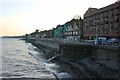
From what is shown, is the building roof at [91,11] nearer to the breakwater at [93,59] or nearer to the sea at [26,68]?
the sea at [26,68]

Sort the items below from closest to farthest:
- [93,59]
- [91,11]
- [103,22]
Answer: [93,59] → [103,22] → [91,11]

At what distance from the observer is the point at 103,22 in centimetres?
7500

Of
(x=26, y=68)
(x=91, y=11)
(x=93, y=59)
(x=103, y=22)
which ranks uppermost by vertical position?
(x=91, y=11)

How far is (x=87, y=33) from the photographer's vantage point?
92.2 m

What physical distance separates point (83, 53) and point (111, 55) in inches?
419

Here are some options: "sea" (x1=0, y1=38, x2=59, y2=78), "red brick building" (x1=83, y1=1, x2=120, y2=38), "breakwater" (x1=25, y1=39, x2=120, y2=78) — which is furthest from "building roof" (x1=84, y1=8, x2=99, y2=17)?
"breakwater" (x1=25, y1=39, x2=120, y2=78)

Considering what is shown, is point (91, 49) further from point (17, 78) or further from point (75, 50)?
point (17, 78)

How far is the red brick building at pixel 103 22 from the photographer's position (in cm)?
6614

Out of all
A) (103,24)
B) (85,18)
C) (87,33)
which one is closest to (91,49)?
(103,24)

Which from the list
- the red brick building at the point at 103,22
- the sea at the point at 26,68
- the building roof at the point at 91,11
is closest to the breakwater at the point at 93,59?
→ the sea at the point at 26,68

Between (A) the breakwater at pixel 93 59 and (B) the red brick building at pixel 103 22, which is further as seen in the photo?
(B) the red brick building at pixel 103 22

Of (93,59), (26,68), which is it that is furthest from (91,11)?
(26,68)

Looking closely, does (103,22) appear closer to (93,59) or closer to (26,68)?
(93,59)

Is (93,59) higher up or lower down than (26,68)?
higher up
